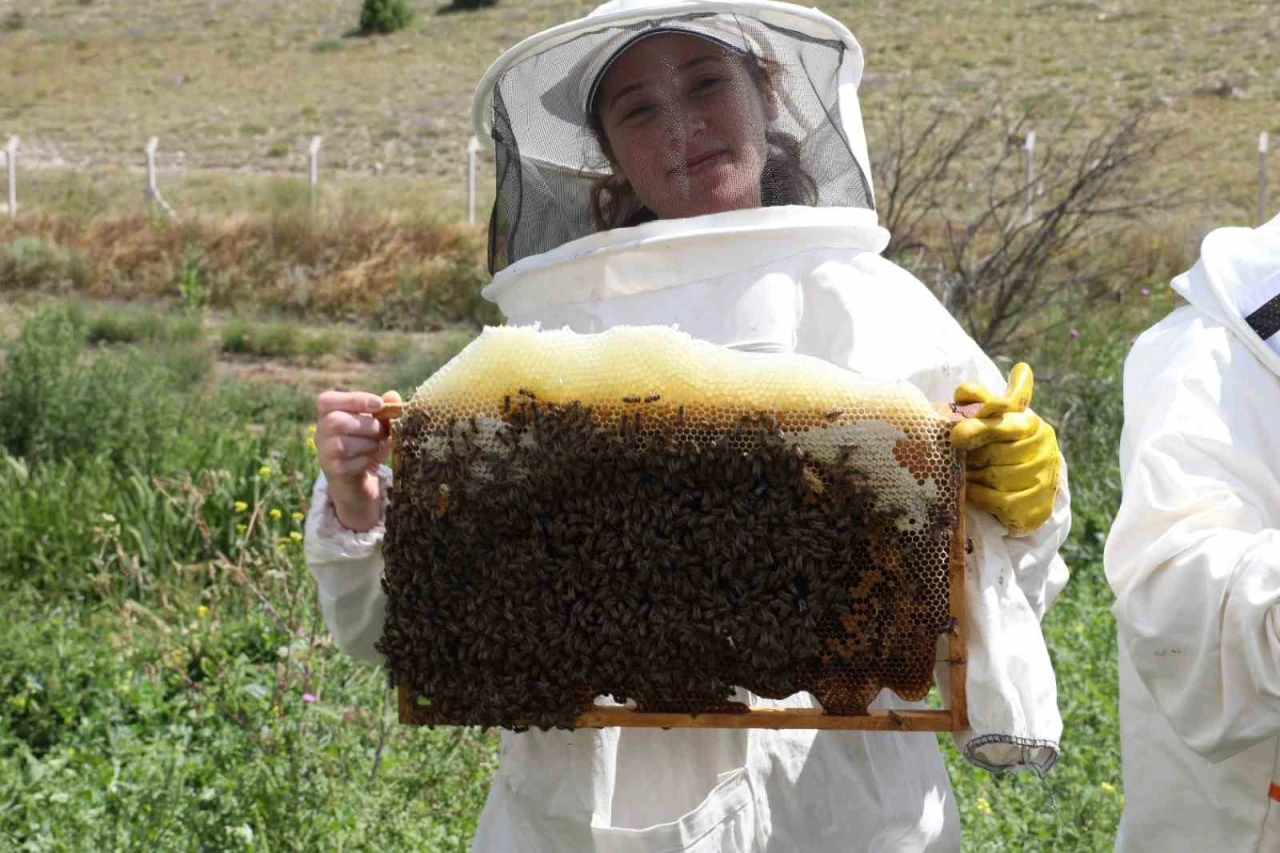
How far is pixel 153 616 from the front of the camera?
488 centimetres

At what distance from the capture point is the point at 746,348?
2154mm

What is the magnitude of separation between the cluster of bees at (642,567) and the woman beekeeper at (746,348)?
0.15 meters

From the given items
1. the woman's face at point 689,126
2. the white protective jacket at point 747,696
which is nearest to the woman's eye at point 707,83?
the woman's face at point 689,126

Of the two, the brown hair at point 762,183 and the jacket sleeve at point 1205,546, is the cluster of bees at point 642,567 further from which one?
the brown hair at point 762,183

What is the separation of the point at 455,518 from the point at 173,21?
Answer: 150 ft

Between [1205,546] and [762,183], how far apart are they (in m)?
0.86

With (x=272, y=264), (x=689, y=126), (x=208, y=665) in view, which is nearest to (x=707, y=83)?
(x=689, y=126)

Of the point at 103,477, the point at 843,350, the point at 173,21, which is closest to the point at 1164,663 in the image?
the point at 843,350

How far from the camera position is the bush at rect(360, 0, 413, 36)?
40.9 metres

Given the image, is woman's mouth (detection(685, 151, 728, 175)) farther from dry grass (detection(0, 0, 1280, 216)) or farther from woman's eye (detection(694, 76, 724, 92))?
dry grass (detection(0, 0, 1280, 216))

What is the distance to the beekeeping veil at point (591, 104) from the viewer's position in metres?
2.32

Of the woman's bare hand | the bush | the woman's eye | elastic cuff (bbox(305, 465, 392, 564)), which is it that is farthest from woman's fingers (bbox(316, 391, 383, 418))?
the bush

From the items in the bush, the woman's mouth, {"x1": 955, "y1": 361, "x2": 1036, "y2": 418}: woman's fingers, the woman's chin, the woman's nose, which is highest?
the woman's nose

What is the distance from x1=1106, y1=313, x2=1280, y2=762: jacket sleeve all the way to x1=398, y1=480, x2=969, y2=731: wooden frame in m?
0.34
